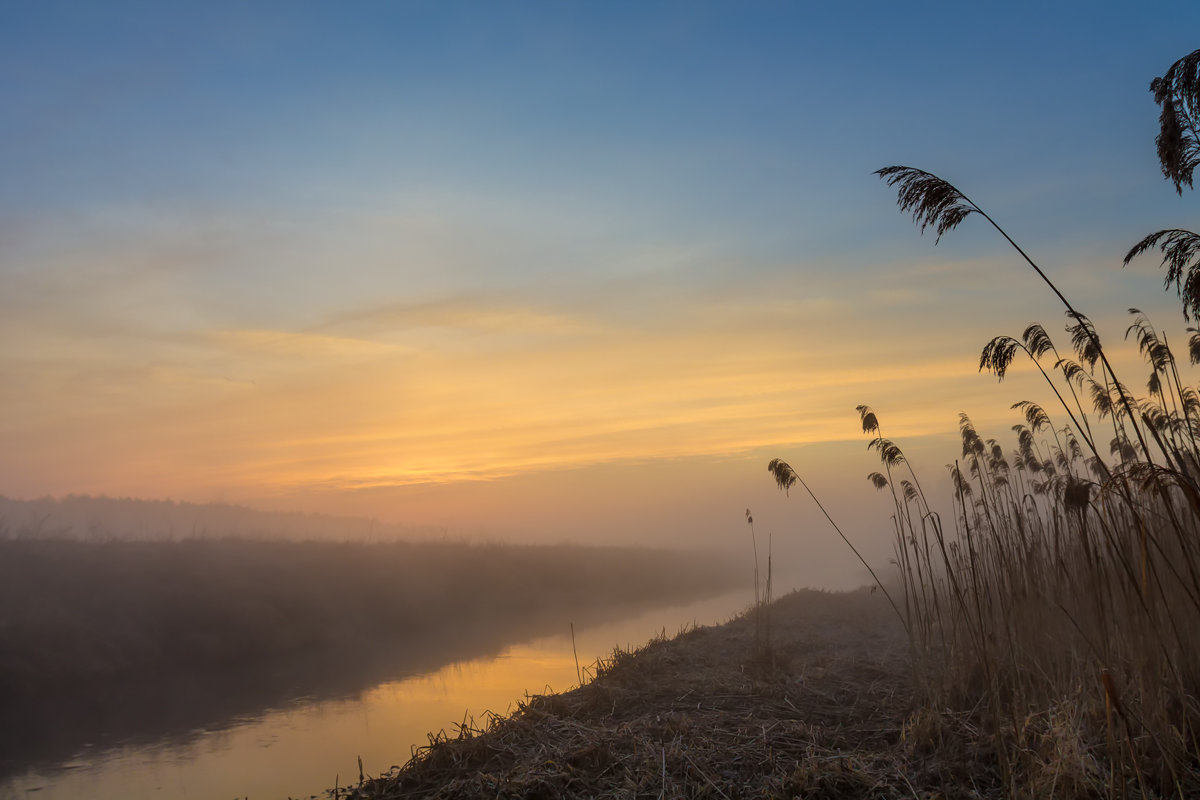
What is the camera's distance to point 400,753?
738 centimetres

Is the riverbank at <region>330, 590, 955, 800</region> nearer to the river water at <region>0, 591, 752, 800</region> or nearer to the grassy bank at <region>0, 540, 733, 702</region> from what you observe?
the river water at <region>0, 591, 752, 800</region>

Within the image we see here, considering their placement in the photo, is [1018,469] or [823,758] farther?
[1018,469]

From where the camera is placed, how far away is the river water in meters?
6.89

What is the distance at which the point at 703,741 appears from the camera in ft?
16.9

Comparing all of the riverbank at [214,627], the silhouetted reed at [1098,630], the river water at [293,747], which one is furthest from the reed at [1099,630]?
the riverbank at [214,627]

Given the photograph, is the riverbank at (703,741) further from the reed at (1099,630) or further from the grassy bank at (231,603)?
the grassy bank at (231,603)

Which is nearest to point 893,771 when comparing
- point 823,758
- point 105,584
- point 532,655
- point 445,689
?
point 823,758

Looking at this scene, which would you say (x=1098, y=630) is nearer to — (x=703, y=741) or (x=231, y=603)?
(x=703, y=741)

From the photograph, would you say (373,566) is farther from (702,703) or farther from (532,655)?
(702,703)

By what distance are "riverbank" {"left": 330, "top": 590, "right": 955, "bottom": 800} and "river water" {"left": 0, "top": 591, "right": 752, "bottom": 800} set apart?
57 cm

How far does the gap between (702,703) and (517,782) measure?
2.19 meters

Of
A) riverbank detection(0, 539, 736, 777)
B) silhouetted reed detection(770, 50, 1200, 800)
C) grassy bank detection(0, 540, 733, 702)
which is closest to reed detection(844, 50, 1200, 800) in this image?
silhouetted reed detection(770, 50, 1200, 800)

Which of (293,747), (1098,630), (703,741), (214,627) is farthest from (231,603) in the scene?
(1098,630)

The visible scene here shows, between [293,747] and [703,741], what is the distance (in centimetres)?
527
